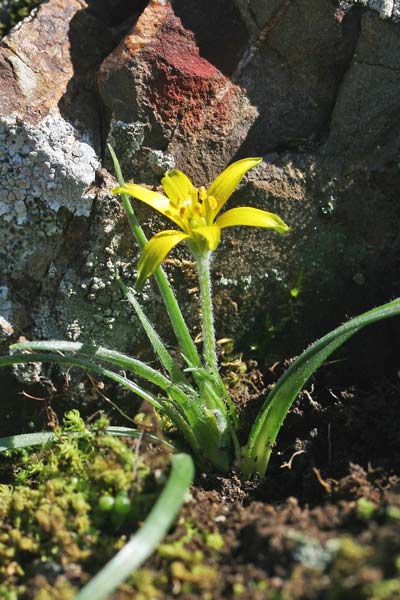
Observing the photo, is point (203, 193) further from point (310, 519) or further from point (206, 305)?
point (310, 519)

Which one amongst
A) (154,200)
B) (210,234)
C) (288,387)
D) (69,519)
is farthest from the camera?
(154,200)

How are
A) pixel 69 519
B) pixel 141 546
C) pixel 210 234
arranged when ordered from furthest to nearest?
1. pixel 210 234
2. pixel 69 519
3. pixel 141 546

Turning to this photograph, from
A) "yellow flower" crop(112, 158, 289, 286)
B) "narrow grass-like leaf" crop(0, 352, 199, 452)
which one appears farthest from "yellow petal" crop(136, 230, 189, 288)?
"narrow grass-like leaf" crop(0, 352, 199, 452)

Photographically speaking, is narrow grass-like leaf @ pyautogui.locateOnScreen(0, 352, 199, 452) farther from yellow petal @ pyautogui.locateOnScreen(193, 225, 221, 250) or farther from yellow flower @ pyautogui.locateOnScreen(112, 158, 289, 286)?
yellow petal @ pyautogui.locateOnScreen(193, 225, 221, 250)

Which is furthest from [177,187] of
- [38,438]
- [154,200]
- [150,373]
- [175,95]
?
[38,438]

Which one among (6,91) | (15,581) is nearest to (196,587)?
(15,581)

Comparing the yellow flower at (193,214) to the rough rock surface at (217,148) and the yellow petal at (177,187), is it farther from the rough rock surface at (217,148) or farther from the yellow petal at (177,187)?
the rough rock surface at (217,148)

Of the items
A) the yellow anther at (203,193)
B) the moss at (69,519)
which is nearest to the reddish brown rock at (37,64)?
the yellow anther at (203,193)
